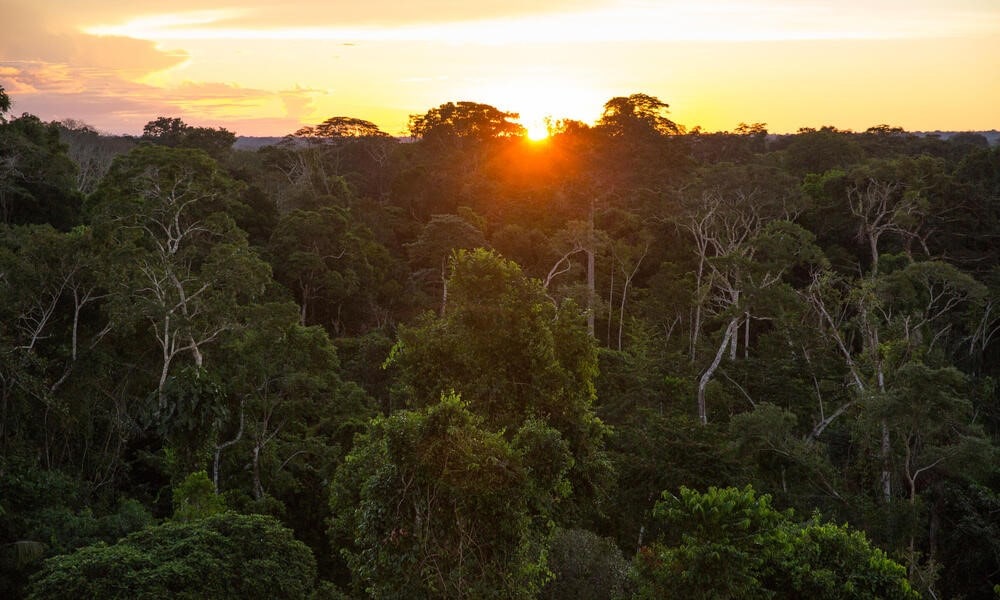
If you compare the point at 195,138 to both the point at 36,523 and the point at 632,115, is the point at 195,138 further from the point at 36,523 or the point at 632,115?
the point at 36,523

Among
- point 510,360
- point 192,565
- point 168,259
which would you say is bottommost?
point 192,565

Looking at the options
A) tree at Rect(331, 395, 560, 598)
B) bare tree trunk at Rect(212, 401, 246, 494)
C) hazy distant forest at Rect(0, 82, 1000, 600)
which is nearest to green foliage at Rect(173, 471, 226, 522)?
hazy distant forest at Rect(0, 82, 1000, 600)

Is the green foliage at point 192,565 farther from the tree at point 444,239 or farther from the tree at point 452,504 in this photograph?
the tree at point 444,239

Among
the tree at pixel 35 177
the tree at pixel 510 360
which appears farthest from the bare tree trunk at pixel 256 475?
the tree at pixel 35 177

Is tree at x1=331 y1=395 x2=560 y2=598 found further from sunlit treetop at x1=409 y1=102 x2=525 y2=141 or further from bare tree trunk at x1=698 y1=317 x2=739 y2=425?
sunlit treetop at x1=409 y1=102 x2=525 y2=141

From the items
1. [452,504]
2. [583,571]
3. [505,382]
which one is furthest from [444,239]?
[452,504]

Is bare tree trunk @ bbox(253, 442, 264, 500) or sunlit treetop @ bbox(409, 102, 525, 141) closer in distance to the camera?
bare tree trunk @ bbox(253, 442, 264, 500)

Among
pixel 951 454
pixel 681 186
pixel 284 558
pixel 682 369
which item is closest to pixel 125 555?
pixel 284 558
